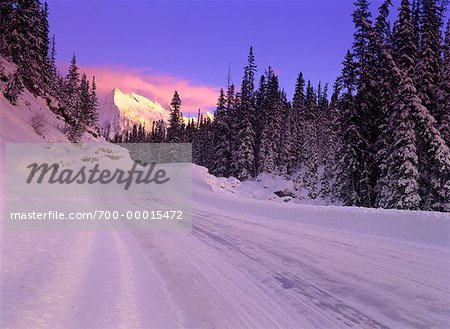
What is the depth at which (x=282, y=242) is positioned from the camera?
8.51m

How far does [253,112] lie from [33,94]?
31637mm


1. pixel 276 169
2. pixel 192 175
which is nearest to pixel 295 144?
pixel 276 169

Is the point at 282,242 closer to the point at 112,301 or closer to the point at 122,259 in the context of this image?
the point at 122,259

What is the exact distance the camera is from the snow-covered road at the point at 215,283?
383cm

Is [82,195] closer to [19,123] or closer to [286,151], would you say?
[19,123]

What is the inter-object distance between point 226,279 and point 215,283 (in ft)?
0.90

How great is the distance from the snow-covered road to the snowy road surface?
0.05 ft

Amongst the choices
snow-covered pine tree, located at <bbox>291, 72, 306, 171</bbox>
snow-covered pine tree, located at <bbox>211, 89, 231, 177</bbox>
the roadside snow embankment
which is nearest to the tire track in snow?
the roadside snow embankment

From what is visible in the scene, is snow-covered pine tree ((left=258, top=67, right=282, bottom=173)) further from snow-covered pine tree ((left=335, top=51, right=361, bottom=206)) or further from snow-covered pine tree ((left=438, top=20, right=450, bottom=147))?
snow-covered pine tree ((left=438, top=20, right=450, bottom=147))

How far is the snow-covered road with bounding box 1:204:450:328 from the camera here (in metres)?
3.83

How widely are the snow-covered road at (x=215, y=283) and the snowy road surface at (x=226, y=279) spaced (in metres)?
0.02

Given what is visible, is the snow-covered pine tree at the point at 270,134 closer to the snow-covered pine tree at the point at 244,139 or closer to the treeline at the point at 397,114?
the snow-covered pine tree at the point at 244,139

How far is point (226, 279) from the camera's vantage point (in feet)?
17.7

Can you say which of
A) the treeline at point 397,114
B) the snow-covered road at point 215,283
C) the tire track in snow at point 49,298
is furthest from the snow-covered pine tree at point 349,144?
the tire track in snow at point 49,298
